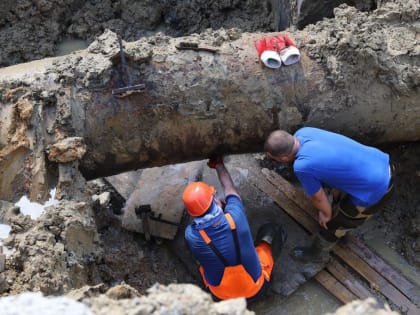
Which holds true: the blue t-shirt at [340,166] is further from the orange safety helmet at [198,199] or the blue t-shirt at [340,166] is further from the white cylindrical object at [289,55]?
the orange safety helmet at [198,199]

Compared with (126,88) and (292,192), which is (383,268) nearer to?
(292,192)

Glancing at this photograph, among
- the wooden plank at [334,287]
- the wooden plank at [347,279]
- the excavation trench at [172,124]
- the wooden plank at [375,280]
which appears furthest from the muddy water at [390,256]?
the wooden plank at [334,287]

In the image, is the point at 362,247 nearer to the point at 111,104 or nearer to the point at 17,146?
the point at 111,104

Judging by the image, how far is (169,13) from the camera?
618cm

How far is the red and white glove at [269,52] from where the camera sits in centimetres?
391

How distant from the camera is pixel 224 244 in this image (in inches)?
145

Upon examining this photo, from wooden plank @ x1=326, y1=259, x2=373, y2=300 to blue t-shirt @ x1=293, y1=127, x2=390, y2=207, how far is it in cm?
77

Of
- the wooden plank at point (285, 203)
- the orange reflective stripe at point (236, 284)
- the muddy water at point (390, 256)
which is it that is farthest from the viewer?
the wooden plank at point (285, 203)

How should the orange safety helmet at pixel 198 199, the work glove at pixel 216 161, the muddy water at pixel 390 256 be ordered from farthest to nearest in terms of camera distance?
1. the muddy water at pixel 390 256
2. the work glove at pixel 216 161
3. the orange safety helmet at pixel 198 199

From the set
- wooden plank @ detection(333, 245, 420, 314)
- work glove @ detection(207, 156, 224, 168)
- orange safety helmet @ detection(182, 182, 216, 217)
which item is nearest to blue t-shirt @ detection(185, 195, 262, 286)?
orange safety helmet @ detection(182, 182, 216, 217)

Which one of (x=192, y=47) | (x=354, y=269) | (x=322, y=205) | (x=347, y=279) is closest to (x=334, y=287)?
(x=347, y=279)

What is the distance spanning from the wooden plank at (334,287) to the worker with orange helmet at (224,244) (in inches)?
20.8

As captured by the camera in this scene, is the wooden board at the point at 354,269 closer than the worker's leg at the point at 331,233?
No

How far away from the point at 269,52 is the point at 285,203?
1446 millimetres
